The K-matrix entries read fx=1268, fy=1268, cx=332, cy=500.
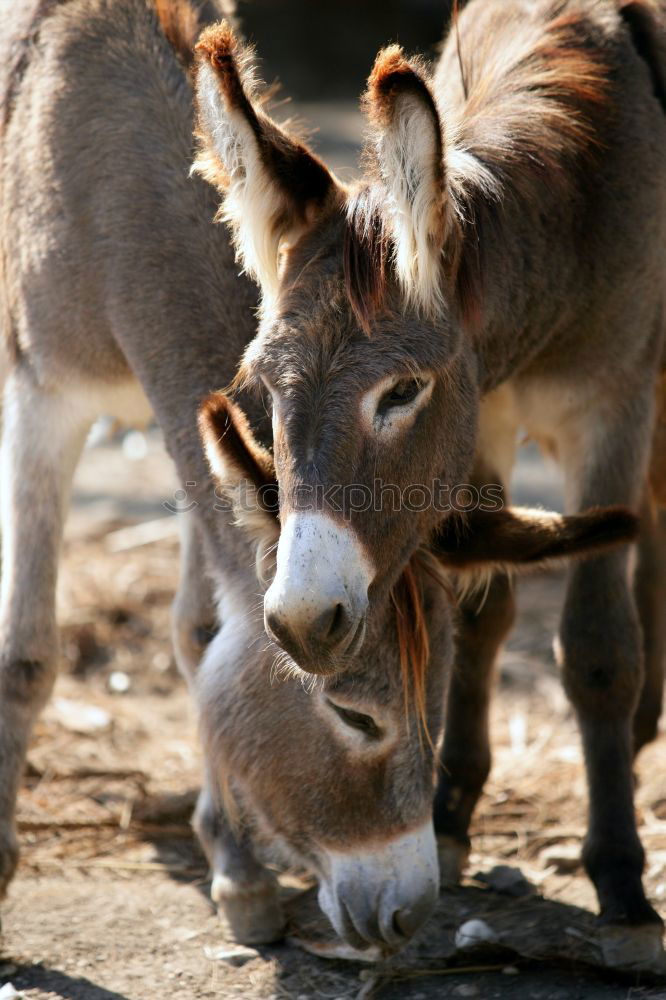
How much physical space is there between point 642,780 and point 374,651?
2165 millimetres

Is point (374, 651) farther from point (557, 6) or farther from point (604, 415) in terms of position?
point (557, 6)

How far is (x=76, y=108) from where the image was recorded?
4008mm

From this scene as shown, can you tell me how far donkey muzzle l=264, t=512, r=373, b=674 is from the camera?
273 centimetres

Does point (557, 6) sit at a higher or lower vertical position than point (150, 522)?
higher

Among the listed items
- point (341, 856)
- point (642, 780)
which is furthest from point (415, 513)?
point (642, 780)

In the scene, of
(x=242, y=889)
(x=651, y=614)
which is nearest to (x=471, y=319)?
(x=242, y=889)

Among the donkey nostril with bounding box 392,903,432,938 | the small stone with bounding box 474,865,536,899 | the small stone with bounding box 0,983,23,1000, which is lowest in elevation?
the small stone with bounding box 474,865,536,899

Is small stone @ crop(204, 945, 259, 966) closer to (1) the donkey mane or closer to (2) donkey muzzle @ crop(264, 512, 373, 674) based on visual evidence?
(2) donkey muzzle @ crop(264, 512, 373, 674)

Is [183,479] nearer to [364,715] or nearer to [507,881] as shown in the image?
[364,715]

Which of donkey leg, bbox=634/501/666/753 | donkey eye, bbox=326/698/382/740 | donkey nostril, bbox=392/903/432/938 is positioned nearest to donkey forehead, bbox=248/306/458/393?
donkey eye, bbox=326/698/382/740

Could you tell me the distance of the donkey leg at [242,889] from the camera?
3867 millimetres

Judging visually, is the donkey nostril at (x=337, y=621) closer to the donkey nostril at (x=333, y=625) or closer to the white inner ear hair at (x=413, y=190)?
the donkey nostril at (x=333, y=625)

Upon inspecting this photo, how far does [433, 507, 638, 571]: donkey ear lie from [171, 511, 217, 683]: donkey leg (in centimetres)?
123

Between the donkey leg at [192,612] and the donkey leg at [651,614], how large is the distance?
171 cm
